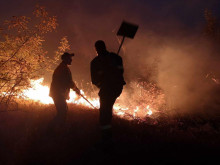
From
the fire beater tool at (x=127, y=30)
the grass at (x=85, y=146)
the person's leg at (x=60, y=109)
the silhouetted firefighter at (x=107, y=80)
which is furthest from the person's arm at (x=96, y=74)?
the person's leg at (x=60, y=109)

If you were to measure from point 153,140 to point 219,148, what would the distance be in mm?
1784

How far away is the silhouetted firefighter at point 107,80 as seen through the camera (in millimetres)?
4039

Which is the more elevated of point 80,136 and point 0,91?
point 0,91

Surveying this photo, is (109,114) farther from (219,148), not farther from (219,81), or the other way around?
(219,81)

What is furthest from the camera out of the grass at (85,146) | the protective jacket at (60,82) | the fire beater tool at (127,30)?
the protective jacket at (60,82)

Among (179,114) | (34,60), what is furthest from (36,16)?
(179,114)

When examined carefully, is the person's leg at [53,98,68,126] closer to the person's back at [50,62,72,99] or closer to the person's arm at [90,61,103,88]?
the person's back at [50,62,72,99]

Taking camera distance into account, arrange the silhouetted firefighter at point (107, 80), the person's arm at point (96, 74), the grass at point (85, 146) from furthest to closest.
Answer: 1. the person's arm at point (96, 74)
2. the silhouetted firefighter at point (107, 80)
3. the grass at point (85, 146)

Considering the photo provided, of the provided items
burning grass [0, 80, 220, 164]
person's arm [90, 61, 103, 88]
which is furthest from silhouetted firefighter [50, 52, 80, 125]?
person's arm [90, 61, 103, 88]

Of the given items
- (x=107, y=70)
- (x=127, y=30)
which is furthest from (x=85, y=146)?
(x=127, y=30)

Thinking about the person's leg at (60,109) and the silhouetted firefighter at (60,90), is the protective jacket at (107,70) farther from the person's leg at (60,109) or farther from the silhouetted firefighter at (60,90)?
the person's leg at (60,109)

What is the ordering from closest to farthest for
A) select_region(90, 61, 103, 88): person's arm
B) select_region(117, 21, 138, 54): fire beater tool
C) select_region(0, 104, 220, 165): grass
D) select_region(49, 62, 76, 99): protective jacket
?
select_region(0, 104, 220, 165): grass, select_region(90, 61, 103, 88): person's arm, select_region(117, 21, 138, 54): fire beater tool, select_region(49, 62, 76, 99): protective jacket

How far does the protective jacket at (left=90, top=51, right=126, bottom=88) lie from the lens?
160 inches

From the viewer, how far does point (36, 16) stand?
793 cm
